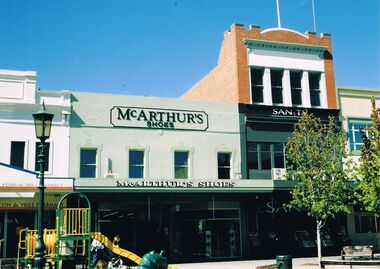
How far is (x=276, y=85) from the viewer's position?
29.7 metres

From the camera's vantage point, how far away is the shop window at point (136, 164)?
25.2 m

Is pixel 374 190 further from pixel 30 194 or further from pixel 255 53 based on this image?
pixel 30 194

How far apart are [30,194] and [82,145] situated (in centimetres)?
426

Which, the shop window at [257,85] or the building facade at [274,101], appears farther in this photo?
the shop window at [257,85]

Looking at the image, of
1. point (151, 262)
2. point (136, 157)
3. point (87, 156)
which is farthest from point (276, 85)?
point (151, 262)

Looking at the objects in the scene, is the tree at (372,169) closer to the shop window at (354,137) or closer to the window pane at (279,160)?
the window pane at (279,160)

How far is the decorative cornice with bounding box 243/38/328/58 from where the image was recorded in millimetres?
29219

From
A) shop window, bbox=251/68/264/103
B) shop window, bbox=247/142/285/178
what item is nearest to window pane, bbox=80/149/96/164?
shop window, bbox=247/142/285/178

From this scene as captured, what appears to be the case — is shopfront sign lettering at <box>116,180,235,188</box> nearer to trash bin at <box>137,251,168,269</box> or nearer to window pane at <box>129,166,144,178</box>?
window pane at <box>129,166,144,178</box>

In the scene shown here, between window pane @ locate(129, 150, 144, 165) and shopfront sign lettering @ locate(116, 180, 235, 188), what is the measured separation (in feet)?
9.06

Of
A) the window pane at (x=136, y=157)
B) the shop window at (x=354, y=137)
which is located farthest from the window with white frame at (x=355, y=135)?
the window pane at (x=136, y=157)

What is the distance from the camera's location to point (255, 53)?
1156 inches

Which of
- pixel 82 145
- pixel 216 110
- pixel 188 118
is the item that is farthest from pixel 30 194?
pixel 216 110

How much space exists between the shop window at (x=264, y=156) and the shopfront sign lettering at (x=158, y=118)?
3.15 m
